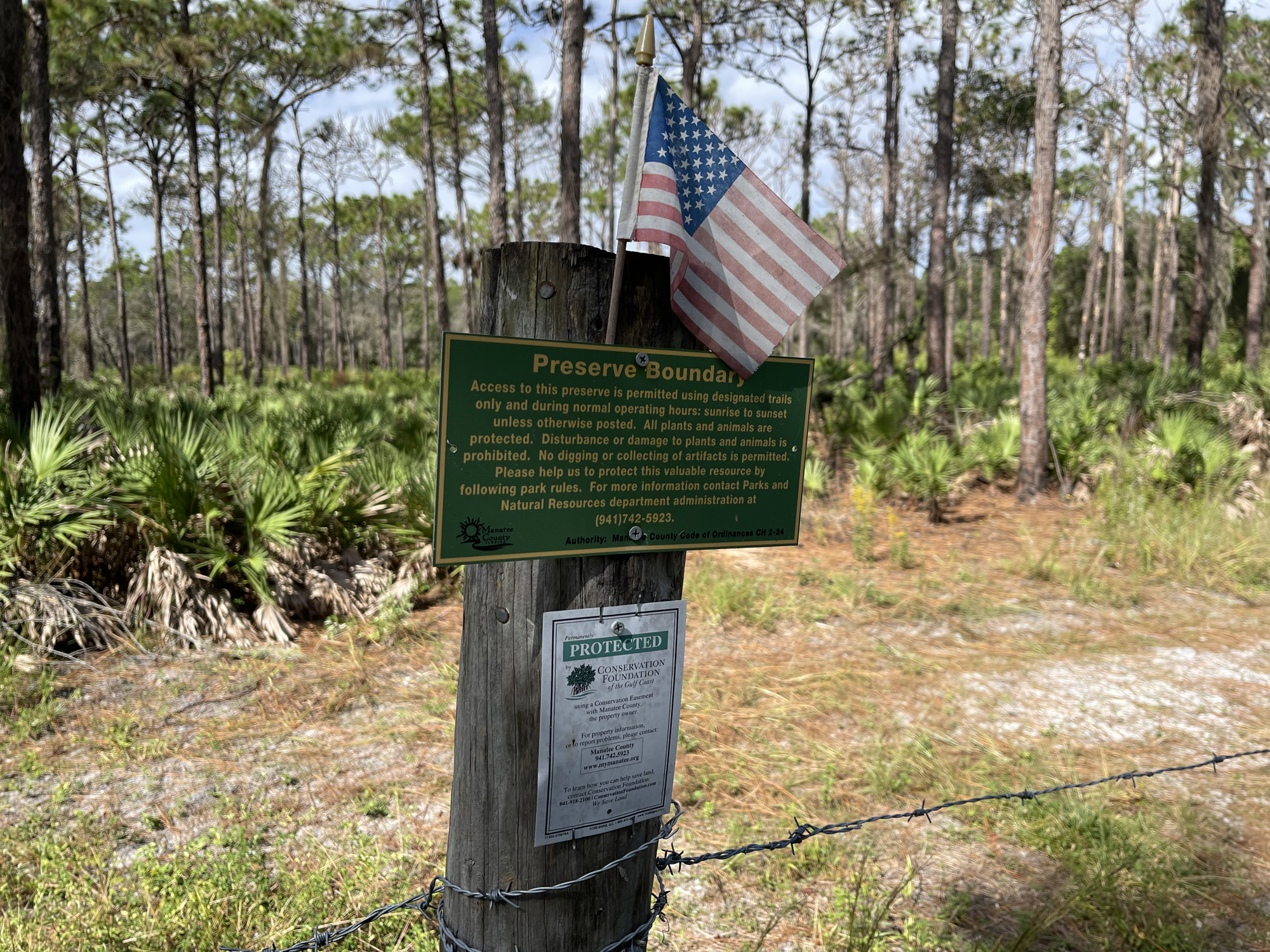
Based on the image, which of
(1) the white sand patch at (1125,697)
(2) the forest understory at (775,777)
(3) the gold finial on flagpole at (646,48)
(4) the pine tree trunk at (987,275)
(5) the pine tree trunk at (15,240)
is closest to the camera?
(3) the gold finial on flagpole at (646,48)

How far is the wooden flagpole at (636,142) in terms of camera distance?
4.86ft

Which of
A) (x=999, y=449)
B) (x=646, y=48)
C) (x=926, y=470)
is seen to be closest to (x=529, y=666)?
(x=646, y=48)

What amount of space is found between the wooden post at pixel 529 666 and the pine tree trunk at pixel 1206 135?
15.3 m

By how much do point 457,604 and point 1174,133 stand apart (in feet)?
92.8

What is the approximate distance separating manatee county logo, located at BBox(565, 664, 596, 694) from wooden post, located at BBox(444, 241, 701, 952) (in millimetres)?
68

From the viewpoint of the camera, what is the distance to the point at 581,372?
5.38 feet

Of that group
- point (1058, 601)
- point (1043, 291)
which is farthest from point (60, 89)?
point (1058, 601)

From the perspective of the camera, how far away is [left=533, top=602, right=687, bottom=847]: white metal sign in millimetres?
1704

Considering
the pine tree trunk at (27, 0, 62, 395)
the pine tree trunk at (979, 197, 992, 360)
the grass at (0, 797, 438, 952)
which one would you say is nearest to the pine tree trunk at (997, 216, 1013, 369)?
the pine tree trunk at (979, 197, 992, 360)

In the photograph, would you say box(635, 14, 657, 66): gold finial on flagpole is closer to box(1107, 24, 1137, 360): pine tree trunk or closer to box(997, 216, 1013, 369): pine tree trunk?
box(1107, 24, 1137, 360): pine tree trunk

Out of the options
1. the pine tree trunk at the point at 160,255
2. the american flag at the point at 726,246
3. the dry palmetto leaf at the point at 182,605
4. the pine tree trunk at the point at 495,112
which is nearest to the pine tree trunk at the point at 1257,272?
the pine tree trunk at the point at 495,112

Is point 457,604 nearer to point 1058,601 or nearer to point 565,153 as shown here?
point 1058,601

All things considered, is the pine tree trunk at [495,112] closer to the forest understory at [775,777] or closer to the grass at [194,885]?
the forest understory at [775,777]

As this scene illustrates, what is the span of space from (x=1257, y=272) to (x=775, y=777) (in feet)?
75.4
